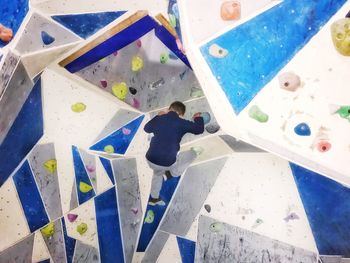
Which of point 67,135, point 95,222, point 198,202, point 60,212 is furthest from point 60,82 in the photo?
point 198,202

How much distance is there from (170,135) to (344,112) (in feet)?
3.96

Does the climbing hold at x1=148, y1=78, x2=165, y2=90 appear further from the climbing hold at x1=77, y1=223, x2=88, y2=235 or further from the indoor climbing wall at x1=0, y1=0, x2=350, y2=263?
the climbing hold at x1=77, y1=223, x2=88, y2=235

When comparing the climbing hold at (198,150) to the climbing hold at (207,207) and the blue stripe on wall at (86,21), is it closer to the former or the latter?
the climbing hold at (207,207)

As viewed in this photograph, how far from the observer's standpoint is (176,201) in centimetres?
285

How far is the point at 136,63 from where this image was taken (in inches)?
92.7

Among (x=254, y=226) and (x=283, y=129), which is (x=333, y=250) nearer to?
(x=254, y=226)

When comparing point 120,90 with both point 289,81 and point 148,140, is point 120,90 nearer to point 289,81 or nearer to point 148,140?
point 148,140

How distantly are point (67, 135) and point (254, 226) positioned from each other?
1297 millimetres

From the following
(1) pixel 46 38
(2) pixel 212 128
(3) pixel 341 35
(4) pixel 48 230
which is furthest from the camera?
(2) pixel 212 128

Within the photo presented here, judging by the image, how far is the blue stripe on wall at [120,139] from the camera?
2.61 m

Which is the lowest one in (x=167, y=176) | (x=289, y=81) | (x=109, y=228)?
(x=109, y=228)

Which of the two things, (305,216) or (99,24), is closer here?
(99,24)

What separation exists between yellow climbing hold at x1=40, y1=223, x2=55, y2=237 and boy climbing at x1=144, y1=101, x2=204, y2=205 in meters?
0.72

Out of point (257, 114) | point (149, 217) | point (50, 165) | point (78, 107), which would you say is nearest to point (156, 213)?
point (149, 217)
